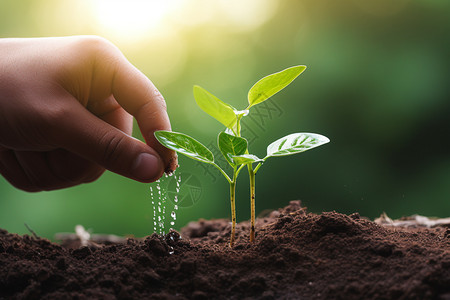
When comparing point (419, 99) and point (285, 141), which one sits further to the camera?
point (419, 99)

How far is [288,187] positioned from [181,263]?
1.60m

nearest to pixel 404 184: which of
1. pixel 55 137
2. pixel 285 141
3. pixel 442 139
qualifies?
pixel 442 139

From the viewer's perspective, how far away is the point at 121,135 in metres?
1.05

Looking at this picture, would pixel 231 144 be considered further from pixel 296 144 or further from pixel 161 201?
pixel 161 201

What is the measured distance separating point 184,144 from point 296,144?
0.94 ft

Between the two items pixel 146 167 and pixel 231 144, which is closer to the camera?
pixel 231 144

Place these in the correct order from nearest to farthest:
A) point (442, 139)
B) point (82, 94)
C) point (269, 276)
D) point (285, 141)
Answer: point (269, 276) → point (285, 141) → point (82, 94) → point (442, 139)

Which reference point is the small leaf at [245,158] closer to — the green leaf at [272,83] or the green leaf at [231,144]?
the green leaf at [231,144]

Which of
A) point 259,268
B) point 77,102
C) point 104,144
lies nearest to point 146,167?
point 104,144

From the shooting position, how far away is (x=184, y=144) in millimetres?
993

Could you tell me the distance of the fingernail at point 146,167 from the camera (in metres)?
1.07

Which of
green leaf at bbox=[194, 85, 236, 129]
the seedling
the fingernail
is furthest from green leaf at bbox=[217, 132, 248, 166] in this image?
the fingernail

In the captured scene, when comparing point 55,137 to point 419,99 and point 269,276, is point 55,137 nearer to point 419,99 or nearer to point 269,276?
point 269,276

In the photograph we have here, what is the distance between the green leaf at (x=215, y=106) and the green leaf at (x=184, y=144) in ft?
0.32
